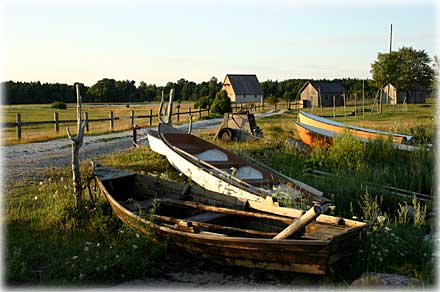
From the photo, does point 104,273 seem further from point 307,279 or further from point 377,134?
point 377,134

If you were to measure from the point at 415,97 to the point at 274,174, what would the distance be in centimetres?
5575

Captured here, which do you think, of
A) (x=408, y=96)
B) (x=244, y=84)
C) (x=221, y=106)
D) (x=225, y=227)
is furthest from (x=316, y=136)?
(x=244, y=84)

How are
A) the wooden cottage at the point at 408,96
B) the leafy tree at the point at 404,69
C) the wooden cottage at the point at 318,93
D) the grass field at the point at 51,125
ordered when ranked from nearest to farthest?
the grass field at the point at 51,125, the leafy tree at the point at 404,69, the wooden cottage at the point at 408,96, the wooden cottage at the point at 318,93

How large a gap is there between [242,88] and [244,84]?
106cm

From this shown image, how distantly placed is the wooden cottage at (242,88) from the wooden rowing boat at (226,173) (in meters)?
56.3

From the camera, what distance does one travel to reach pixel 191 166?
10.2 metres

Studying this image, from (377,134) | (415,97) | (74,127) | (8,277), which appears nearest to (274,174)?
(8,277)

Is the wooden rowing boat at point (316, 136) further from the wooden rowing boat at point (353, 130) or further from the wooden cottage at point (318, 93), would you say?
the wooden cottage at point (318, 93)

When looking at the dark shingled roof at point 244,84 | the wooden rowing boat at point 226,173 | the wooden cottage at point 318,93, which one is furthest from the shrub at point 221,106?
the dark shingled roof at point 244,84

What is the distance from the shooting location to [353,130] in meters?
15.5

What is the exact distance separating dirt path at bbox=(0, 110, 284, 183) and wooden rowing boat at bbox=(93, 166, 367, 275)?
394 cm

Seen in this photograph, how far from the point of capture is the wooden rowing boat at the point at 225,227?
4.98 m

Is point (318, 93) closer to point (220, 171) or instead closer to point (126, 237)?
point (220, 171)

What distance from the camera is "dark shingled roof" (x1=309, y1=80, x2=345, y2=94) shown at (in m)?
64.1
